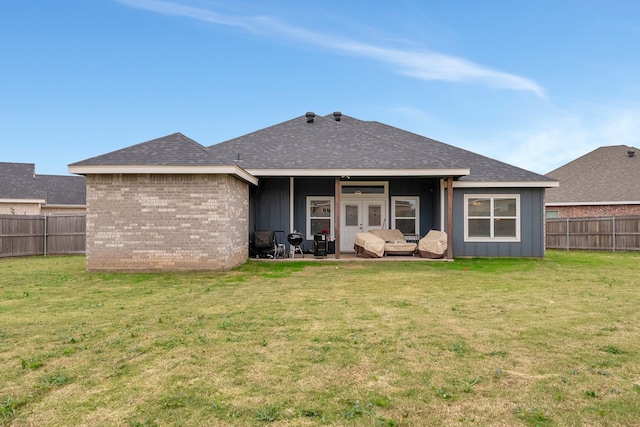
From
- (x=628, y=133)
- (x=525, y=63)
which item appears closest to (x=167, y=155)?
(x=525, y=63)

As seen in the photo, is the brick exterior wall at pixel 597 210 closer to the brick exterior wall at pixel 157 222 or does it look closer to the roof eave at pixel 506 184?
the roof eave at pixel 506 184

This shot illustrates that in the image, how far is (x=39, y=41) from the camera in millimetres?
16875

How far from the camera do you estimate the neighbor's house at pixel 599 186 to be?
64.4 feet

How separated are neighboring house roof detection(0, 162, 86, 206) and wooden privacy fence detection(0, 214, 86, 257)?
9.07m

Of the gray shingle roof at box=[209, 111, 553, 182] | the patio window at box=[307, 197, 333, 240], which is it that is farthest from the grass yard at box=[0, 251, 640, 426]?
the patio window at box=[307, 197, 333, 240]

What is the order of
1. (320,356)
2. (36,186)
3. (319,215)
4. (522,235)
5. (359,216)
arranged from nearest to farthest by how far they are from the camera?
(320,356) < (522,235) < (319,215) < (359,216) < (36,186)

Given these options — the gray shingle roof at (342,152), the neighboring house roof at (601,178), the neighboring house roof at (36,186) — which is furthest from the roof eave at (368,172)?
the neighboring house roof at (36,186)

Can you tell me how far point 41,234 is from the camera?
15406mm

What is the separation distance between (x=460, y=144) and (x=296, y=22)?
884cm

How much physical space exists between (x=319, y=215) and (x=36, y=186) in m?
20.4

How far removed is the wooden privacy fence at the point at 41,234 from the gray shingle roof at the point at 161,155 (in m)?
7.54

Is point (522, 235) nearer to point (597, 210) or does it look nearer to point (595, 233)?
point (595, 233)

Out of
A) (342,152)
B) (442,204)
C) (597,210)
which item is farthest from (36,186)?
(597,210)

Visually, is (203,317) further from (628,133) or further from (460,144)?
(628,133)
